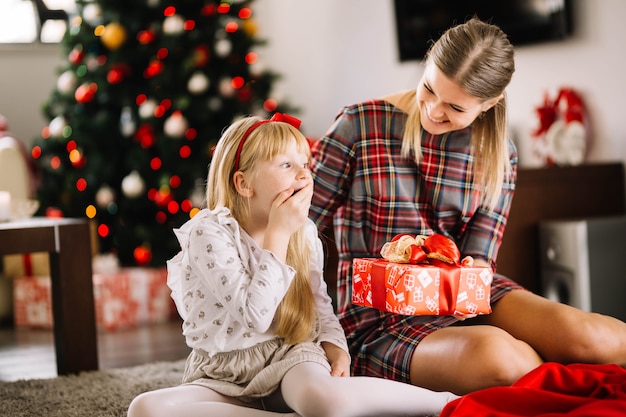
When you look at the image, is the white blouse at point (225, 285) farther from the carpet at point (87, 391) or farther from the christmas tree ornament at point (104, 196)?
the christmas tree ornament at point (104, 196)

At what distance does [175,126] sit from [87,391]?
1681 mm

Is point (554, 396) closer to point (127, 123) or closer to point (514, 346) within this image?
point (514, 346)

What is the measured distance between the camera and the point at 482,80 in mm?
1630

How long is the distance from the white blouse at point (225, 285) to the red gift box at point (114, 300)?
6.27ft

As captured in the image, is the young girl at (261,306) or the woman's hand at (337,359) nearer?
the young girl at (261,306)

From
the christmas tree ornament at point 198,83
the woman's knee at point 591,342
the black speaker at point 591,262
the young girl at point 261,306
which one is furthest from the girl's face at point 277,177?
the christmas tree ornament at point 198,83

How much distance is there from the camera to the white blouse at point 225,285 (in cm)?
144

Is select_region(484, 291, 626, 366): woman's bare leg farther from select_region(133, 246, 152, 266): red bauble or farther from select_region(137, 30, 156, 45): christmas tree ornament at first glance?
select_region(137, 30, 156, 45): christmas tree ornament

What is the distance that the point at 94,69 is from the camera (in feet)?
12.2

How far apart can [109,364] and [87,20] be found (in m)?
1.83

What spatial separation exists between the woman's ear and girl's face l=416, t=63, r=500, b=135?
41 centimetres

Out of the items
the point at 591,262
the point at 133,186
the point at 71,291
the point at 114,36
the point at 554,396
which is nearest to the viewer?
the point at 554,396

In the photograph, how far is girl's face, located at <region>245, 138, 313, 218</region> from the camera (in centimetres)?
157

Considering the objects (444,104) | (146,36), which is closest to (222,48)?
(146,36)
